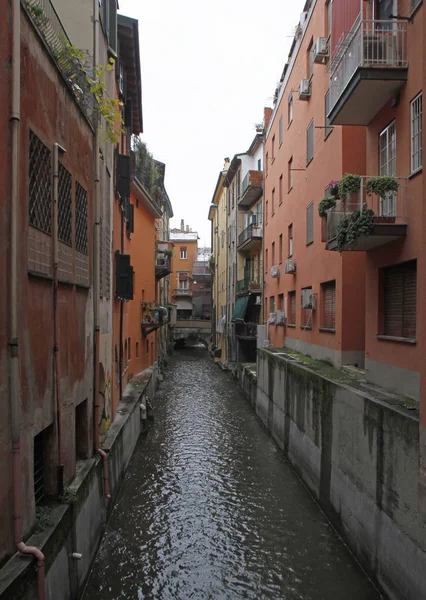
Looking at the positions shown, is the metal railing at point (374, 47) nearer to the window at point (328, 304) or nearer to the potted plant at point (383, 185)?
the potted plant at point (383, 185)

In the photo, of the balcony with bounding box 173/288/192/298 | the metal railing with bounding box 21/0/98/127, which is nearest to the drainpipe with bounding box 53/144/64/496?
the metal railing with bounding box 21/0/98/127

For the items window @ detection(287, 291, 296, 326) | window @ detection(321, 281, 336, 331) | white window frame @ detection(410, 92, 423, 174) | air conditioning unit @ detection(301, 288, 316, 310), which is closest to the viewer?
white window frame @ detection(410, 92, 423, 174)

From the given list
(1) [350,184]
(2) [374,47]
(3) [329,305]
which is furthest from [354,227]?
(3) [329,305]

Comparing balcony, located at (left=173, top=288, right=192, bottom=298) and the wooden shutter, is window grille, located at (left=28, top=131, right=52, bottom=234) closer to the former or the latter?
the wooden shutter

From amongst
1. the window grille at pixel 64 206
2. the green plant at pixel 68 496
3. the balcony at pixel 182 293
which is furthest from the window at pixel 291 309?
the balcony at pixel 182 293

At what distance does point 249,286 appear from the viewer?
2584 cm

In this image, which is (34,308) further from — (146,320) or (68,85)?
(146,320)

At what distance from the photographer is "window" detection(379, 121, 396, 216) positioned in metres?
8.30

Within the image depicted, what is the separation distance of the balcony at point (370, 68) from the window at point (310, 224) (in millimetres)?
5366

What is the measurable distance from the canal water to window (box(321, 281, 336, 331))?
160 inches

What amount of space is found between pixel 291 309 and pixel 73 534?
517 inches

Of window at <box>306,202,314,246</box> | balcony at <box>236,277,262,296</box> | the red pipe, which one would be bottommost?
the red pipe

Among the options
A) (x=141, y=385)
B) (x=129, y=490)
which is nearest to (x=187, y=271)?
(x=141, y=385)

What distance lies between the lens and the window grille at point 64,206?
255 inches
